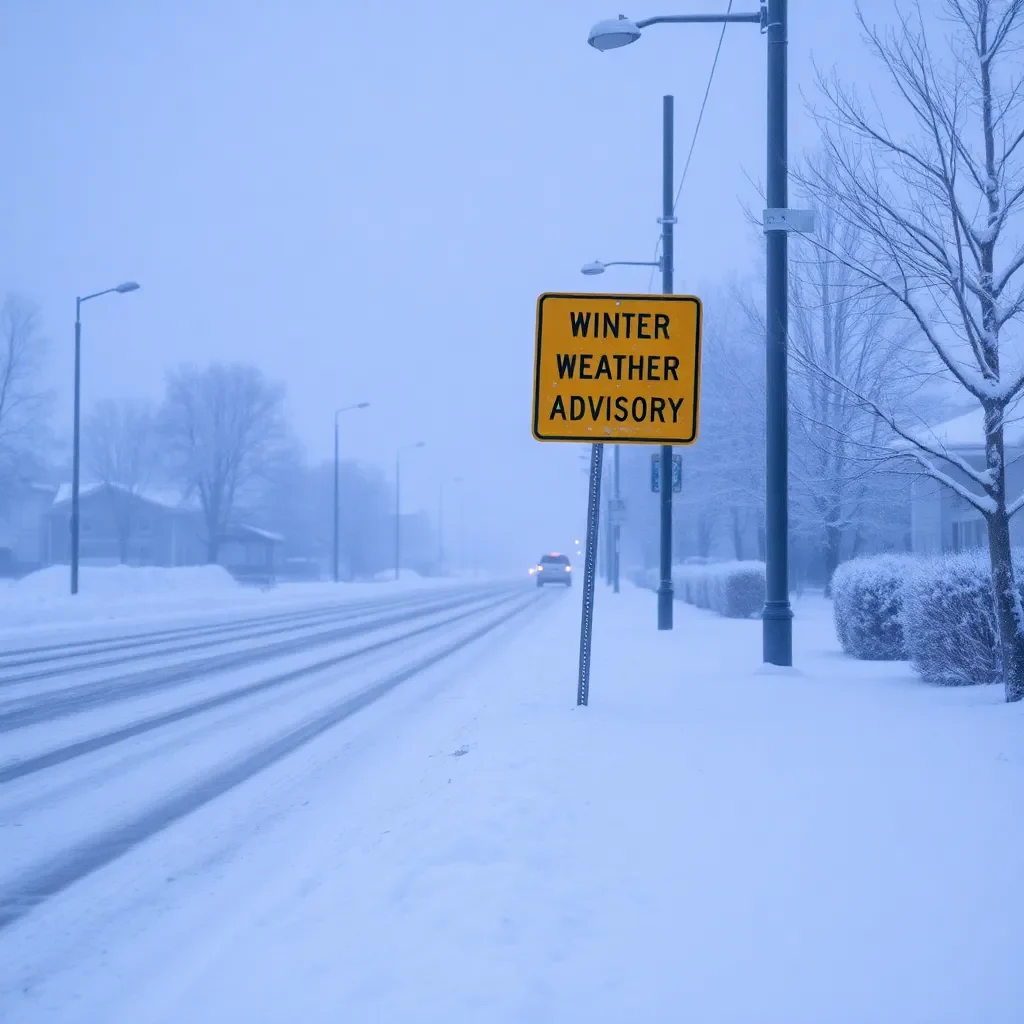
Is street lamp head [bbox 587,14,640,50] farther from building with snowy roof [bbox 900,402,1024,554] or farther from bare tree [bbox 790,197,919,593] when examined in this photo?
building with snowy roof [bbox 900,402,1024,554]

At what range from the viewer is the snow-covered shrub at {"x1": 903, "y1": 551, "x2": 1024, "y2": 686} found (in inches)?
358

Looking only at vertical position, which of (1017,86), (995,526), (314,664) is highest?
(1017,86)

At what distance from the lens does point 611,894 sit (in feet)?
14.5

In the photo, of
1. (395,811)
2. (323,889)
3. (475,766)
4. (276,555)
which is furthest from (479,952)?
(276,555)

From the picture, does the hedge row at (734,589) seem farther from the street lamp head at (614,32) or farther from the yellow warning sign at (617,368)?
the yellow warning sign at (617,368)

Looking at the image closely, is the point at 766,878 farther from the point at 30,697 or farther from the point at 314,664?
the point at 314,664

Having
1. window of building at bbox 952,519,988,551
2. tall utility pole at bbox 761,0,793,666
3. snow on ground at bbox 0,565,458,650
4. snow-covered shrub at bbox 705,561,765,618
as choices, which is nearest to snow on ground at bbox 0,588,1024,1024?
tall utility pole at bbox 761,0,793,666

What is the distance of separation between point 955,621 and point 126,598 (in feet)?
93.2

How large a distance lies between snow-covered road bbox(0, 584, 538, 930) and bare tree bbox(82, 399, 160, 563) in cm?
4681

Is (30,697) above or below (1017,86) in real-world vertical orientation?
below

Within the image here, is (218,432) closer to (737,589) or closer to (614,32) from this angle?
(737,589)

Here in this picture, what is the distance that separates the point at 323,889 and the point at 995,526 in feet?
20.0

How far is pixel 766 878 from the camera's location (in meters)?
4.50

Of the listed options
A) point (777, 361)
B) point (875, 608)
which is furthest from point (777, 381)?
point (875, 608)
